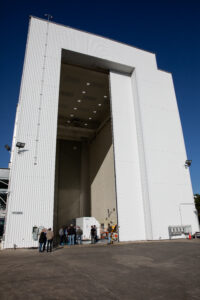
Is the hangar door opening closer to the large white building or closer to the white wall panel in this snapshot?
the large white building

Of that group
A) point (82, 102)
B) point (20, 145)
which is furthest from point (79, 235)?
point (82, 102)

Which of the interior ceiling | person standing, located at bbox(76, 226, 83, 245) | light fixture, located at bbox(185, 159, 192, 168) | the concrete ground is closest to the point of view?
the concrete ground

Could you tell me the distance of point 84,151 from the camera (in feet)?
110

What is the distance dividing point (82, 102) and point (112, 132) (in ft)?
28.7

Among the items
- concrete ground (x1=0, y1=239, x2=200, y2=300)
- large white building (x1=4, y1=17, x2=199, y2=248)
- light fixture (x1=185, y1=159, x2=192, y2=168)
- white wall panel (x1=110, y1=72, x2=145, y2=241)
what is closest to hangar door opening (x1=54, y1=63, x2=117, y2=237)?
large white building (x1=4, y1=17, x2=199, y2=248)

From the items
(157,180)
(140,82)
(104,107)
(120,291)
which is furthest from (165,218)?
(104,107)

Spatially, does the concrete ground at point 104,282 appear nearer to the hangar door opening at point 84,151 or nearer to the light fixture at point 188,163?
the light fixture at point 188,163

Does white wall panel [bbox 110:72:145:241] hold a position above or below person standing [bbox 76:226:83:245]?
above

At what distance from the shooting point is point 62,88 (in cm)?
2283

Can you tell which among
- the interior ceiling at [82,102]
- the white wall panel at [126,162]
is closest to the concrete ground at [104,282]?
the white wall panel at [126,162]

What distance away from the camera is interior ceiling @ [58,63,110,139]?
2128cm

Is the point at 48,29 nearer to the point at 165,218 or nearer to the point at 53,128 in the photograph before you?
the point at 53,128

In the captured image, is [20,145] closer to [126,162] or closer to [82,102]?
[126,162]

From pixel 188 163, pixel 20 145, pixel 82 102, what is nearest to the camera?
pixel 20 145
